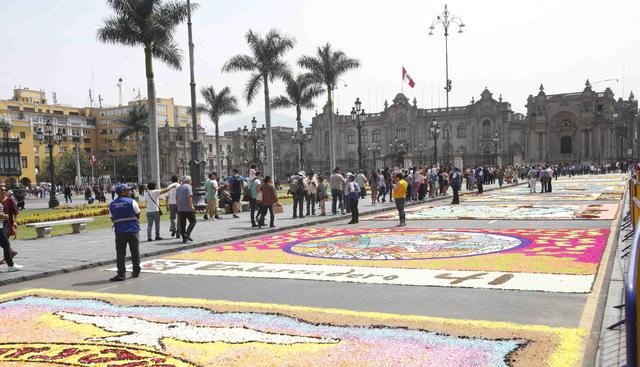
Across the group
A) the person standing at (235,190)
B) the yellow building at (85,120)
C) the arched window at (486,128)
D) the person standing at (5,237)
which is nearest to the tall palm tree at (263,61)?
the person standing at (235,190)

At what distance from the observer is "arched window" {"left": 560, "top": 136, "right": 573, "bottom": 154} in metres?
85.1

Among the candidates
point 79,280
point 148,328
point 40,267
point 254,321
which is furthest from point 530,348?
point 40,267

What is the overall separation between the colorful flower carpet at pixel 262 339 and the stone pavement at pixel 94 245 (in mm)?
3635

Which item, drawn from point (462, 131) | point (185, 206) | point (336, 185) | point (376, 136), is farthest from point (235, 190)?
point (376, 136)

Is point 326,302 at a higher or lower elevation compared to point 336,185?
lower

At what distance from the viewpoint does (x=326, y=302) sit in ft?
24.3

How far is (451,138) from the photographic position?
88.6 m

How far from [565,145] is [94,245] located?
82.8m

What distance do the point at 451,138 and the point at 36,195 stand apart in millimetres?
57565

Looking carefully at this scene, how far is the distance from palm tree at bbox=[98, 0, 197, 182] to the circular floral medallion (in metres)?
15.9

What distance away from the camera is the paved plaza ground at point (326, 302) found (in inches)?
210

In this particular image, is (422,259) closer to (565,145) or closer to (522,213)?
(522,213)

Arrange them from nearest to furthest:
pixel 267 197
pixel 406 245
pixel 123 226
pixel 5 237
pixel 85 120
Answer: pixel 123 226 → pixel 5 237 → pixel 406 245 → pixel 267 197 → pixel 85 120

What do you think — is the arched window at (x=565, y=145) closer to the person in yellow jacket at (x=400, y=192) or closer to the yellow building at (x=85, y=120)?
the yellow building at (x=85, y=120)
